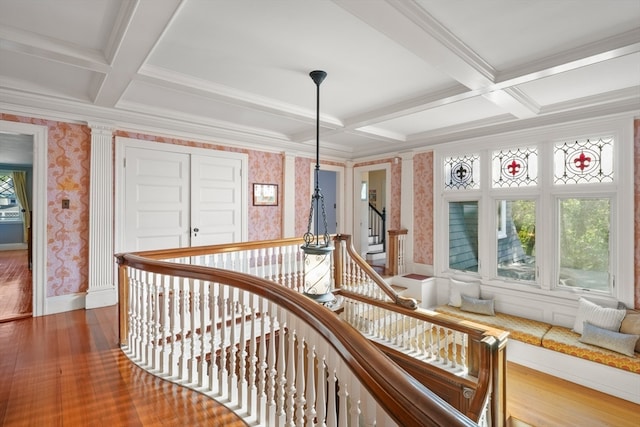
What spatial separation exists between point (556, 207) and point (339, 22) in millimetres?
4038

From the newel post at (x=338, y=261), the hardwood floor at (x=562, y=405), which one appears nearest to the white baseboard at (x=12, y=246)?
the newel post at (x=338, y=261)

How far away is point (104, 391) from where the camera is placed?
200cm

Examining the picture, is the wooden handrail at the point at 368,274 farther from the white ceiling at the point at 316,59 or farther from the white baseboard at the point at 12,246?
the white baseboard at the point at 12,246

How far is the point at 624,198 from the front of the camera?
149 inches

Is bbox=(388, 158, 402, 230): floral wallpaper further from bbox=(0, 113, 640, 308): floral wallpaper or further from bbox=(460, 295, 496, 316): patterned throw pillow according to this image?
bbox=(0, 113, 640, 308): floral wallpaper

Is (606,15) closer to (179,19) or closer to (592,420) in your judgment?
(179,19)

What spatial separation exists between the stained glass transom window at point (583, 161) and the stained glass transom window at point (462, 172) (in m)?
1.08

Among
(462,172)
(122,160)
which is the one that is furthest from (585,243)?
(122,160)

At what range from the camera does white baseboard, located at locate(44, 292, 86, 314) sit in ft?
11.9

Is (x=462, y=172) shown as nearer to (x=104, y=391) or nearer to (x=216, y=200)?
(x=216, y=200)

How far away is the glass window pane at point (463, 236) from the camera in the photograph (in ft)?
17.3

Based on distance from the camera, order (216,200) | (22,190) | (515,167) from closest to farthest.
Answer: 1. (515,167)
2. (216,200)
3. (22,190)

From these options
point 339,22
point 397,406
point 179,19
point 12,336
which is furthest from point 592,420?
point 12,336

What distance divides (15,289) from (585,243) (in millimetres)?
7941
